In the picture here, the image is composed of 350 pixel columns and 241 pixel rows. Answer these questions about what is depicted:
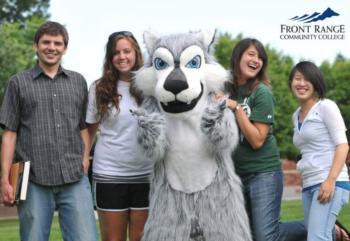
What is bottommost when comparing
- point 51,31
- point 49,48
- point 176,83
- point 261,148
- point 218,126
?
point 261,148

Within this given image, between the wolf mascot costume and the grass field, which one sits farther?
the grass field

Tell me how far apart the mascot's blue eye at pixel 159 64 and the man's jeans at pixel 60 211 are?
1.07 m

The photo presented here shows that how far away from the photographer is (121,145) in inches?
201

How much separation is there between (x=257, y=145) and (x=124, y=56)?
4.10 feet

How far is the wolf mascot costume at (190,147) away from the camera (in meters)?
4.55

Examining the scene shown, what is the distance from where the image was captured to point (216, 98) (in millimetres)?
4645

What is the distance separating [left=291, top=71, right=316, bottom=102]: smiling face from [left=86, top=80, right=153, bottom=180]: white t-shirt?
1.26m

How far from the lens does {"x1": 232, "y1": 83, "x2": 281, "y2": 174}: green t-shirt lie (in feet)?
16.0

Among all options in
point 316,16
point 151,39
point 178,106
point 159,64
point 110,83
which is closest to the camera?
point 178,106

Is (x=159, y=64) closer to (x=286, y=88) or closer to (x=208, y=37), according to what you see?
(x=208, y=37)

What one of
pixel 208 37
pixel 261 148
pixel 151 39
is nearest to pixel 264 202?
pixel 261 148

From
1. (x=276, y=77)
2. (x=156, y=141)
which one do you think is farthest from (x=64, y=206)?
(x=276, y=77)

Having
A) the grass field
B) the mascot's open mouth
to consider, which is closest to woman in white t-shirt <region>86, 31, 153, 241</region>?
the mascot's open mouth

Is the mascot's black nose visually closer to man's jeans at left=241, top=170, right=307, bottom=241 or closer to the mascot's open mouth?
the mascot's open mouth
